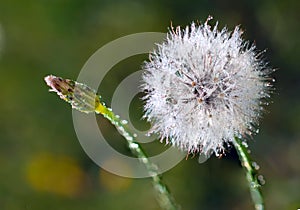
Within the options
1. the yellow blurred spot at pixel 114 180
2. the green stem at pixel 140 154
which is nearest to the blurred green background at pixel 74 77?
the yellow blurred spot at pixel 114 180

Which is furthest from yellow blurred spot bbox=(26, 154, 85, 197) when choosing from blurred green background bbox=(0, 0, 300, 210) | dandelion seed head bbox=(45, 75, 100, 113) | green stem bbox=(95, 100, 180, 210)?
dandelion seed head bbox=(45, 75, 100, 113)

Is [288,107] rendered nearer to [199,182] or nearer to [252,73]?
[199,182]

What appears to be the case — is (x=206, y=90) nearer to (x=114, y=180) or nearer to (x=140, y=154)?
(x=140, y=154)

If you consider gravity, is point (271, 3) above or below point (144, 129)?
above

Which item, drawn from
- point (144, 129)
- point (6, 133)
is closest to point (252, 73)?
point (144, 129)

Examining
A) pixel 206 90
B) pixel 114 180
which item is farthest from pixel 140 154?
pixel 114 180

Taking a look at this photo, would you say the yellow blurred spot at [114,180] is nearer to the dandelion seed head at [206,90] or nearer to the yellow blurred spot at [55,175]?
the yellow blurred spot at [55,175]
